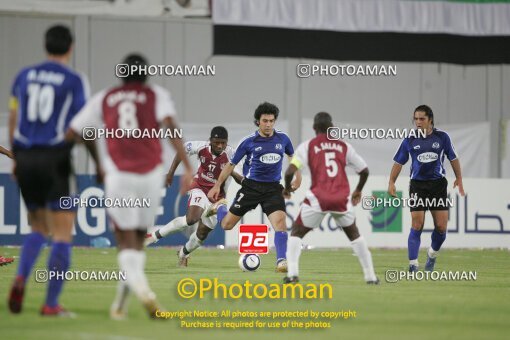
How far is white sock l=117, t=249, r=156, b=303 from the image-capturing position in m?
8.38

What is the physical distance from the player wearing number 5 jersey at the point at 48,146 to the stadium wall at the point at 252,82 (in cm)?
1826

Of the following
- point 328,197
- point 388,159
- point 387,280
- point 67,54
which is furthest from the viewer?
point 388,159

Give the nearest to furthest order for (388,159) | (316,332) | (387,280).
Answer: (316,332)
(387,280)
(388,159)

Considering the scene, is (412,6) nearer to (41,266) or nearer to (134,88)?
(41,266)

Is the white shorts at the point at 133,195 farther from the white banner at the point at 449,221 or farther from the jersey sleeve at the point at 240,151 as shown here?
the white banner at the point at 449,221

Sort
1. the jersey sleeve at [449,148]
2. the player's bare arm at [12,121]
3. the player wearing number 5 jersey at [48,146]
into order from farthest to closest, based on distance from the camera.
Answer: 1. the jersey sleeve at [449,148]
2. the player's bare arm at [12,121]
3. the player wearing number 5 jersey at [48,146]

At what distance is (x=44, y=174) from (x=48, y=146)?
0.24 m

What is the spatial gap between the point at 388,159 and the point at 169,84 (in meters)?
6.14

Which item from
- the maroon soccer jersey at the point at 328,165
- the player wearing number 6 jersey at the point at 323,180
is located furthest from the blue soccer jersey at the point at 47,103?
the maroon soccer jersey at the point at 328,165

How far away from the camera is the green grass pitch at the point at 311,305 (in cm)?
827

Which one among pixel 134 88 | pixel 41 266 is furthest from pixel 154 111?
pixel 41 266

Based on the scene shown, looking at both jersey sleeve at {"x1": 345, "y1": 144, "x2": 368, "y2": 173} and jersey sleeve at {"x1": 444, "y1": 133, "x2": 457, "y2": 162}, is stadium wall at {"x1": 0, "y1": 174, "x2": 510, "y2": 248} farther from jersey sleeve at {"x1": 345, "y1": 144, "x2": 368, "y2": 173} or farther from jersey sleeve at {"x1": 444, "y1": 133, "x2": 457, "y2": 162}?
jersey sleeve at {"x1": 345, "y1": 144, "x2": 368, "y2": 173}

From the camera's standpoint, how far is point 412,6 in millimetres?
27516

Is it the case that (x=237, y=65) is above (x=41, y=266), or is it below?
above
